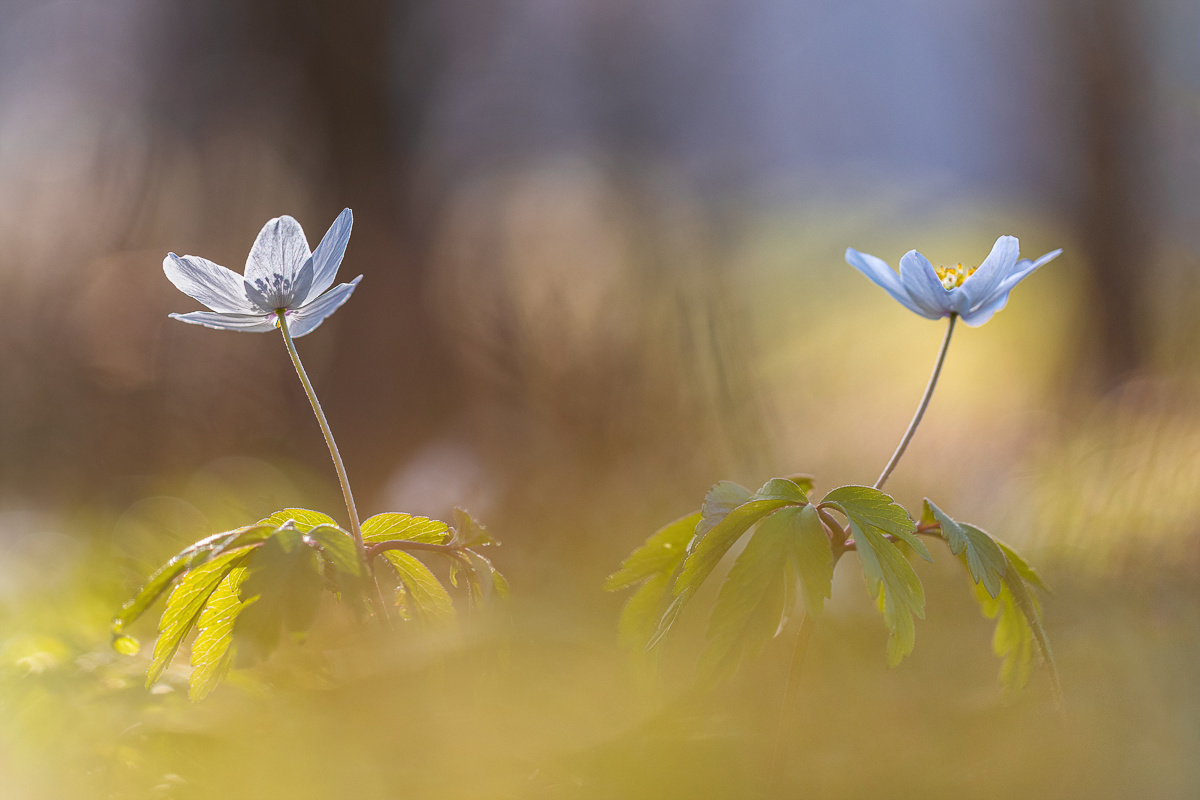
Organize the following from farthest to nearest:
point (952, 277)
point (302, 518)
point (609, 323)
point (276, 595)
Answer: point (609, 323) < point (952, 277) < point (302, 518) < point (276, 595)

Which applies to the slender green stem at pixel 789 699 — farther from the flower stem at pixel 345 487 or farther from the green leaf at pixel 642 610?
the flower stem at pixel 345 487

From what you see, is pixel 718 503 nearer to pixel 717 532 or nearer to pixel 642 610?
pixel 717 532

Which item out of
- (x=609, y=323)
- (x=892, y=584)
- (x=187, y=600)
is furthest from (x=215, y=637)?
(x=609, y=323)

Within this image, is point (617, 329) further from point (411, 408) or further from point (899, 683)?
point (899, 683)

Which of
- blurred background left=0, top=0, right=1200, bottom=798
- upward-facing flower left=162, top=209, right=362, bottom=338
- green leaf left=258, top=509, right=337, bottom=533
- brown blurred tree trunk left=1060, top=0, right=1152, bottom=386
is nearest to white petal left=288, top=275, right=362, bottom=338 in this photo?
upward-facing flower left=162, top=209, right=362, bottom=338

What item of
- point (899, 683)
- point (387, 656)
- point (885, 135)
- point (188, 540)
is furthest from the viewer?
point (885, 135)

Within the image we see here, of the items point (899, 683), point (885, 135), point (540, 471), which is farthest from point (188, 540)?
point (885, 135)
